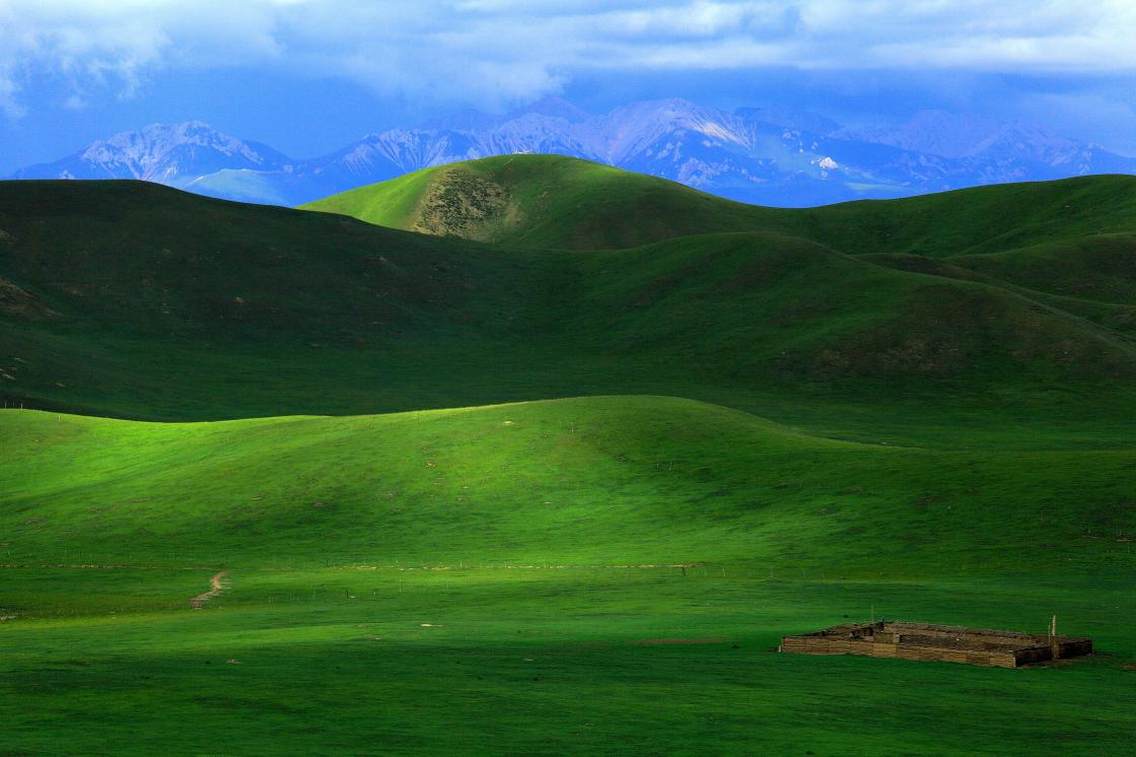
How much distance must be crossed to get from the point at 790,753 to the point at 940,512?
50.5 m

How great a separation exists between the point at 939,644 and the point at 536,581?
85.7 ft

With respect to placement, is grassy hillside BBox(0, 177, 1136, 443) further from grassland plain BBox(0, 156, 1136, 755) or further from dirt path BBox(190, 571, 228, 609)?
dirt path BBox(190, 571, 228, 609)

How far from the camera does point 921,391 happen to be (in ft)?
524

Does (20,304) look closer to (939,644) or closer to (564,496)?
(564,496)

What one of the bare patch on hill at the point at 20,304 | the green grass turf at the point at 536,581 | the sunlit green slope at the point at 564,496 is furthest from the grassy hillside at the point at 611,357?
the green grass turf at the point at 536,581

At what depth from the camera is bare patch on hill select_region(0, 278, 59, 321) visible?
176 metres

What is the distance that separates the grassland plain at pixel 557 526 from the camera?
28.8 m

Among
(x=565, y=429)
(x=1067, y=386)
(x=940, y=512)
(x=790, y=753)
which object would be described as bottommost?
(x=790, y=753)

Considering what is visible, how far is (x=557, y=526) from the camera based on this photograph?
81.3 m

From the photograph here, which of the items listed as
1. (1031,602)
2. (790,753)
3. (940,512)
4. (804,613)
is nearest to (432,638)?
(804,613)

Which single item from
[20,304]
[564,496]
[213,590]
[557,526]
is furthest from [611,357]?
[213,590]

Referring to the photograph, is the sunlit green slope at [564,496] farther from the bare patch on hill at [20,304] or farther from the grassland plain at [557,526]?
the bare patch on hill at [20,304]

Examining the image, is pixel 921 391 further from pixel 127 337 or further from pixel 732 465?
pixel 127 337

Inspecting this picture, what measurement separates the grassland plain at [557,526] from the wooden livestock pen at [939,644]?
3.20 ft
